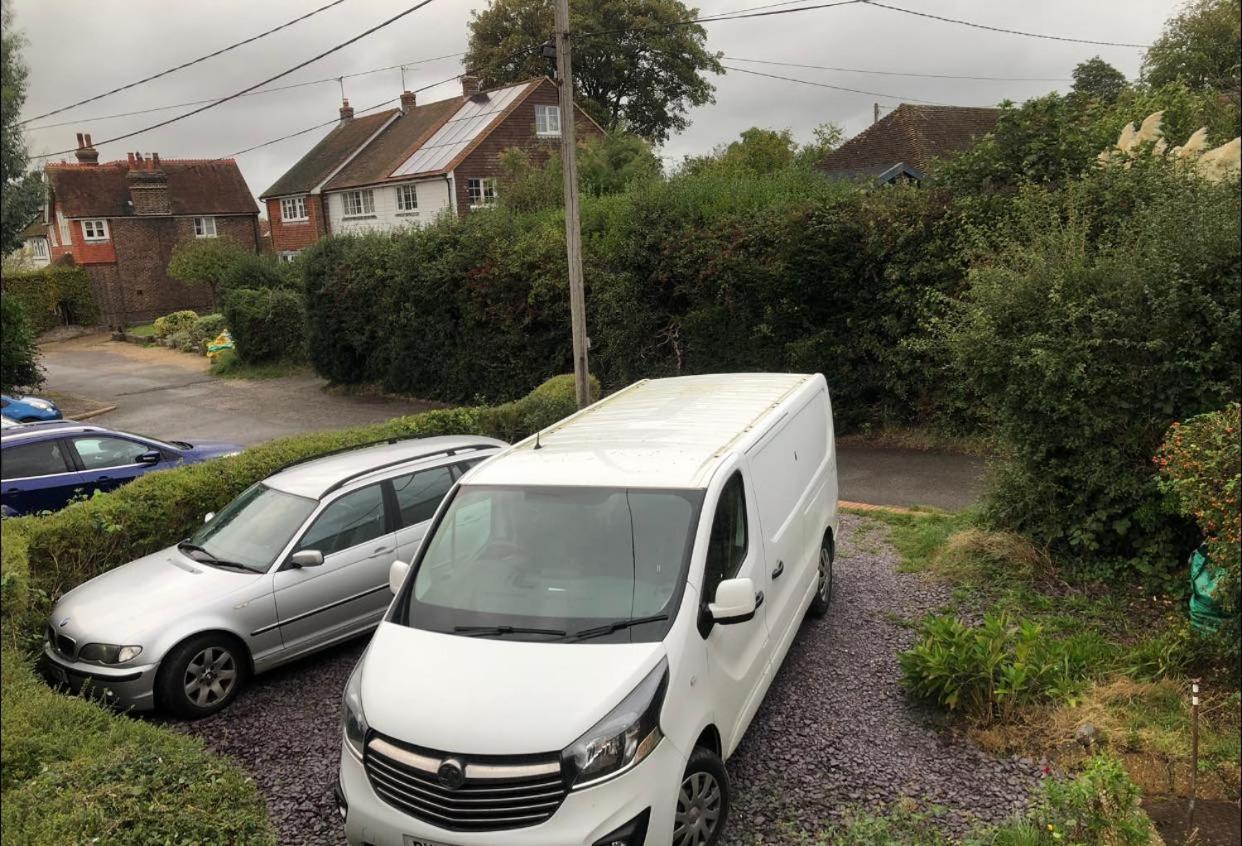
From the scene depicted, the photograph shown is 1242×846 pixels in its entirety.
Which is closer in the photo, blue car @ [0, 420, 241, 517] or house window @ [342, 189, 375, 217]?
blue car @ [0, 420, 241, 517]

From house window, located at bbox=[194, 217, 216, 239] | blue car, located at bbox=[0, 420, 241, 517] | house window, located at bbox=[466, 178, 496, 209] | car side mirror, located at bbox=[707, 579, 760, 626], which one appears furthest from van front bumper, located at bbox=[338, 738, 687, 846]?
house window, located at bbox=[194, 217, 216, 239]

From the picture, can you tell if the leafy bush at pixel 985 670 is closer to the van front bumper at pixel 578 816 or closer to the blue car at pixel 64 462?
the van front bumper at pixel 578 816

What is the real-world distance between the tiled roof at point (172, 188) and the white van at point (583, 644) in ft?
148

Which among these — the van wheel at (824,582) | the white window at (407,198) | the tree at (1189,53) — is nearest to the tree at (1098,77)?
the tree at (1189,53)

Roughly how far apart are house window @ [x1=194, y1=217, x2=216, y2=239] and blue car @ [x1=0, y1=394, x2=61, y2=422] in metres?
32.8

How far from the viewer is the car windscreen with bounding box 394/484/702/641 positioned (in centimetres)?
443

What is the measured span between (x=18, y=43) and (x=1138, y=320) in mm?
7183

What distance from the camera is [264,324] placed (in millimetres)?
28594

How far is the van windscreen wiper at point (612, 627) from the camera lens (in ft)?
14.1

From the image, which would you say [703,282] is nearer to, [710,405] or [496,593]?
[710,405]

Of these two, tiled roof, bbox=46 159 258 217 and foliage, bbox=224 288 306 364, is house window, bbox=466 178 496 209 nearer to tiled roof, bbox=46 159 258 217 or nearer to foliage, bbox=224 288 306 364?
foliage, bbox=224 288 306 364

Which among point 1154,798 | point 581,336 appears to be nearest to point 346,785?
point 1154,798

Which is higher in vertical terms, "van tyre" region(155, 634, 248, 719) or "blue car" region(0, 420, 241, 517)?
"blue car" region(0, 420, 241, 517)

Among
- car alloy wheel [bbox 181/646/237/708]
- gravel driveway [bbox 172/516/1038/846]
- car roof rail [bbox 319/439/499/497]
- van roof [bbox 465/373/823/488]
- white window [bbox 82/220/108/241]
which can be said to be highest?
white window [bbox 82/220/108/241]
